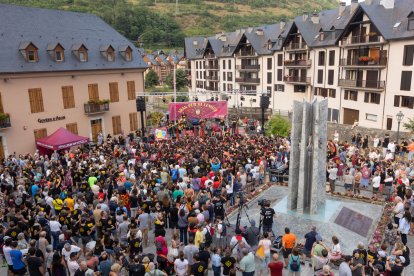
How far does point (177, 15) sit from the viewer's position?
15412 cm

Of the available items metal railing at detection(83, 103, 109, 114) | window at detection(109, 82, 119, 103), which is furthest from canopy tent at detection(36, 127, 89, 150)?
window at detection(109, 82, 119, 103)

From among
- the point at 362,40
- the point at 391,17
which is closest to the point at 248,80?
the point at 362,40

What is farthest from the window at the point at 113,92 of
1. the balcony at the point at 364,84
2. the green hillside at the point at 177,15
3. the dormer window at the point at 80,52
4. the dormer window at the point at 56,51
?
the green hillside at the point at 177,15

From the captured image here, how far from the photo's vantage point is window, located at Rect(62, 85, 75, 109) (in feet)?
95.6

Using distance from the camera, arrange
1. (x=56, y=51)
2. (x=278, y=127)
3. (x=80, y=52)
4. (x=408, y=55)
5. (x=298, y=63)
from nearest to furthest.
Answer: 1. (x=56, y=51)
2. (x=80, y=52)
3. (x=408, y=55)
4. (x=278, y=127)
5. (x=298, y=63)

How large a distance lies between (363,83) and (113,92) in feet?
85.2

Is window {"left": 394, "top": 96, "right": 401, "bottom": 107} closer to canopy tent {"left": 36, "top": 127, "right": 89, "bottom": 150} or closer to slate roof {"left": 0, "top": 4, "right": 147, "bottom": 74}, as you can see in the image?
slate roof {"left": 0, "top": 4, "right": 147, "bottom": 74}

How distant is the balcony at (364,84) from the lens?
33.4 m

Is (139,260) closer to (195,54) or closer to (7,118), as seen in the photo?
(7,118)

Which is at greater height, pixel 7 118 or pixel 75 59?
pixel 75 59

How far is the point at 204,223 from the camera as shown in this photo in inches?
435

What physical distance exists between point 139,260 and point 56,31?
27.8 metres

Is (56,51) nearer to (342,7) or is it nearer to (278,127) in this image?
(278,127)

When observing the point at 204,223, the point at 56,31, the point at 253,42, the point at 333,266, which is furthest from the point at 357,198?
the point at 253,42
